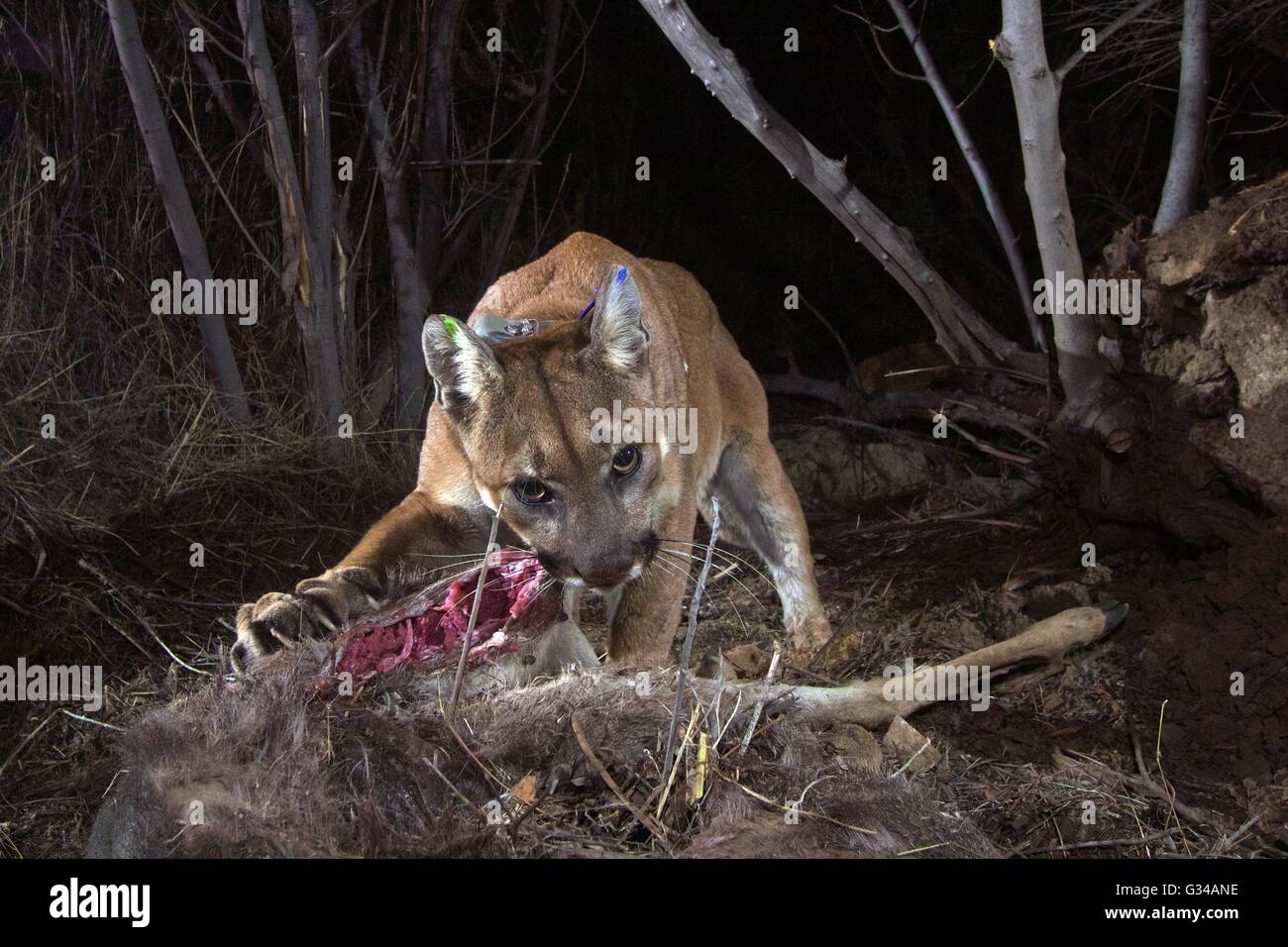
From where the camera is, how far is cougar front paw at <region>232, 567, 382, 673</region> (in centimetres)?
370

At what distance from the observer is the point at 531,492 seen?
4133mm

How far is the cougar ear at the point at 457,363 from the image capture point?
13.5 feet

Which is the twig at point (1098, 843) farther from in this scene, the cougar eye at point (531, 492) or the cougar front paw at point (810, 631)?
the cougar front paw at point (810, 631)

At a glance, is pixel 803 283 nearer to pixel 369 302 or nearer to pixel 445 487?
pixel 369 302

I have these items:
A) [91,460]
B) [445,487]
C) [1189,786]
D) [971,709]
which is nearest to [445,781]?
[445,487]

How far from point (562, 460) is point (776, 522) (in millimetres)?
2250

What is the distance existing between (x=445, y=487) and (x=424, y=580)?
20.1 inches

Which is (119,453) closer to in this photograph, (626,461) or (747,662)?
(626,461)

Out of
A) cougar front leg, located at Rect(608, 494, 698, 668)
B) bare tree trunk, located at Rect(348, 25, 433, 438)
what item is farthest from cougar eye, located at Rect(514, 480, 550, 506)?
bare tree trunk, located at Rect(348, 25, 433, 438)

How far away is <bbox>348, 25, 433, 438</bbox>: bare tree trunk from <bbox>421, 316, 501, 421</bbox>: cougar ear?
113 inches

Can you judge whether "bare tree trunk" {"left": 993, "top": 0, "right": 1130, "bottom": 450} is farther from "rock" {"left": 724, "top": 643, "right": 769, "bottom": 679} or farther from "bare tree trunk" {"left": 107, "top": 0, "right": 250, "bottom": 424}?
"bare tree trunk" {"left": 107, "top": 0, "right": 250, "bottom": 424}

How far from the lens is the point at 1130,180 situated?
7.62 meters

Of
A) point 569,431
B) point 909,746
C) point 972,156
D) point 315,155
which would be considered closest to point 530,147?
point 315,155

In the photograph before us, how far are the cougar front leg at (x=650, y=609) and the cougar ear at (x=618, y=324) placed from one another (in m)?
0.79
